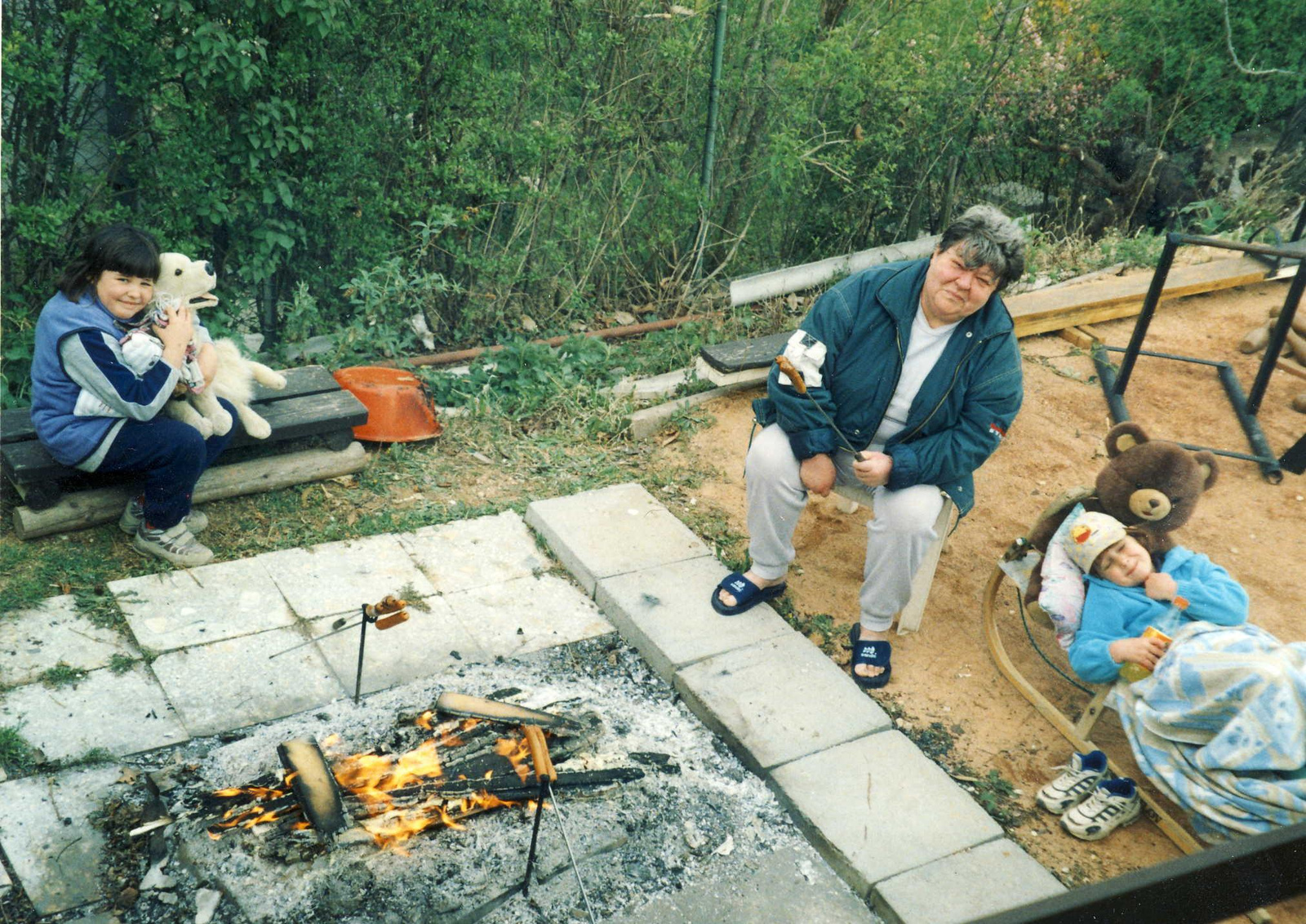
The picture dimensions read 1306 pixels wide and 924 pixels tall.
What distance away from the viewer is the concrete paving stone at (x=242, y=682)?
3.06m

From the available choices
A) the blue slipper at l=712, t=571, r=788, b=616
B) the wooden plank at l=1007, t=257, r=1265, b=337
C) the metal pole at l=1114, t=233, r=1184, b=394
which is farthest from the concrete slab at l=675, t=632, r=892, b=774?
the wooden plank at l=1007, t=257, r=1265, b=337

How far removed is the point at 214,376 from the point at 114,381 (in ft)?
1.53

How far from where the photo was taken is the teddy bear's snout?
321 centimetres

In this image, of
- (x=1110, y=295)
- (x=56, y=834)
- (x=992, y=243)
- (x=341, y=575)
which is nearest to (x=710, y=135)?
(x=1110, y=295)

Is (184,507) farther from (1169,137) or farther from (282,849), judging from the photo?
(1169,137)

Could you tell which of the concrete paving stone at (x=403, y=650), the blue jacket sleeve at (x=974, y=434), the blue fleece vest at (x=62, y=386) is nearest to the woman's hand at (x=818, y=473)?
the blue jacket sleeve at (x=974, y=434)

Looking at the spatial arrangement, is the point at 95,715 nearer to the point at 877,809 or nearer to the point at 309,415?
the point at 309,415

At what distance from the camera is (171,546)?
12.1 feet

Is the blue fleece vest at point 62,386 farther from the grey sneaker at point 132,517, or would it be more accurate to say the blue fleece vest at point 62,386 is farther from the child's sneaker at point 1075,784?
the child's sneaker at point 1075,784

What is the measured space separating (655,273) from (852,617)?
376cm

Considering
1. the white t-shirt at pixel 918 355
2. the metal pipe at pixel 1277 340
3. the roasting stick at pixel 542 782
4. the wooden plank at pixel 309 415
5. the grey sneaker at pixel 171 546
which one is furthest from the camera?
the metal pipe at pixel 1277 340

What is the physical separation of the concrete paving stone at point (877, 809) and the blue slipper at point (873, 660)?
327 millimetres

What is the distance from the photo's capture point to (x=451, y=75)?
549cm

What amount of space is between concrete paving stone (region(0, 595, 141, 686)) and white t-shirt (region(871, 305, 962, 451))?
2.72 m
